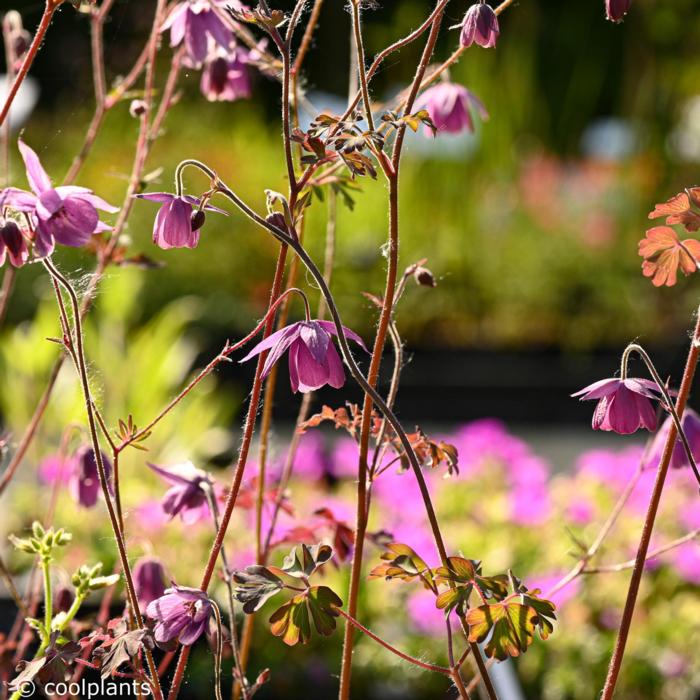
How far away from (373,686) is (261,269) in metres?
3.94

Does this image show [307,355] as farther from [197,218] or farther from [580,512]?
[580,512]

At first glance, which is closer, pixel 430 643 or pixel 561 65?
pixel 430 643

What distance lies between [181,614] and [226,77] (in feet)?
2.11

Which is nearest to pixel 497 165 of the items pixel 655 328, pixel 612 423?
pixel 655 328

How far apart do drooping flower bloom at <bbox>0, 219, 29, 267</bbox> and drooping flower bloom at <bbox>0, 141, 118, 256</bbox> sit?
0.6 inches

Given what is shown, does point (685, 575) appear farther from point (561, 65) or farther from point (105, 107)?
point (561, 65)

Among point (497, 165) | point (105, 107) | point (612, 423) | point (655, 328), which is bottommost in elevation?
point (655, 328)

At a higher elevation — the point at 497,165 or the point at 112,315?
the point at 497,165

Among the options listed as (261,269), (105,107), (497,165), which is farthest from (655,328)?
(105,107)

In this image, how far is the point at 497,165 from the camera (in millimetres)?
Answer: 5777

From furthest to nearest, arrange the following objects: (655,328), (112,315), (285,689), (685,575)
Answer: (655,328) < (112,315) < (685,575) < (285,689)

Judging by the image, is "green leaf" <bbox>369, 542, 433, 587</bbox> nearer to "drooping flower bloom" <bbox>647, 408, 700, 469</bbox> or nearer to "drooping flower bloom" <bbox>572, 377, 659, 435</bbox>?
"drooping flower bloom" <bbox>572, 377, 659, 435</bbox>

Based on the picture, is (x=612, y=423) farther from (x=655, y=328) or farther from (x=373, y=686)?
(x=655, y=328)

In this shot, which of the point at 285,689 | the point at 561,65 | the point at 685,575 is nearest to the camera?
the point at 285,689
